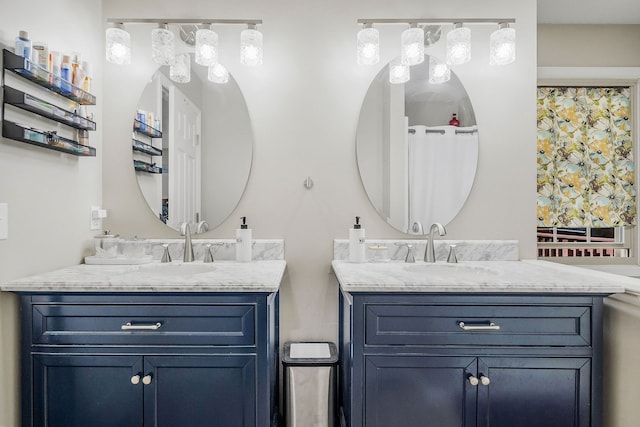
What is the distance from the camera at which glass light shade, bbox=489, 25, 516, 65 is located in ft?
6.47

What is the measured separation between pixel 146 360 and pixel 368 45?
5.76 ft

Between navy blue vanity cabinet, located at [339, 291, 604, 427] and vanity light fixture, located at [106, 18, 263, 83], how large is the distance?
138 cm

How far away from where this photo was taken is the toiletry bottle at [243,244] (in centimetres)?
195

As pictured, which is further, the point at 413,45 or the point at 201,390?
the point at 413,45

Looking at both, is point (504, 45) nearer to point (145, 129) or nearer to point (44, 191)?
point (145, 129)

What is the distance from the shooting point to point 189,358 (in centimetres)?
142

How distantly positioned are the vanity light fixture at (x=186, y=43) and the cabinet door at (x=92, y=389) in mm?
1437

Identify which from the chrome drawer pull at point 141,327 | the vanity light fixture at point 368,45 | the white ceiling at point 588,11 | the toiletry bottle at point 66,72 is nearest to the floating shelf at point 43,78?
the toiletry bottle at point 66,72

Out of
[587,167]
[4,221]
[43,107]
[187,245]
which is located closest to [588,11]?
[587,167]

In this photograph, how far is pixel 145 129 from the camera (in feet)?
6.86

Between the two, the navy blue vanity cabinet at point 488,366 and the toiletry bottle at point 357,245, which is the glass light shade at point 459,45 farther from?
the navy blue vanity cabinet at point 488,366

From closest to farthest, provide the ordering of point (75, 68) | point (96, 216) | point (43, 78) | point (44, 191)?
point (43, 78) → point (44, 191) → point (75, 68) → point (96, 216)

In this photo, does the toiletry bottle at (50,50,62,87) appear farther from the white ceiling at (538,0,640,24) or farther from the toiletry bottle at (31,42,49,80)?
the white ceiling at (538,0,640,24)

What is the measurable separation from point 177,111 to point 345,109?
92 centimetres
